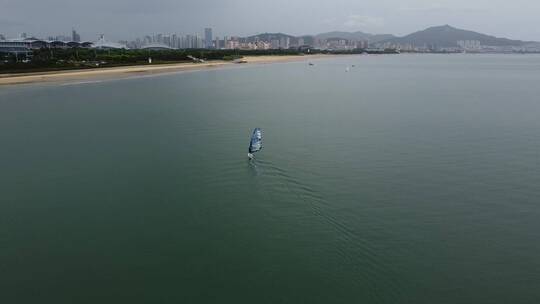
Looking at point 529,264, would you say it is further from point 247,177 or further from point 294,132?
point 294,132

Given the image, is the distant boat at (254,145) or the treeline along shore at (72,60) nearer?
the distant boat at (254,145)

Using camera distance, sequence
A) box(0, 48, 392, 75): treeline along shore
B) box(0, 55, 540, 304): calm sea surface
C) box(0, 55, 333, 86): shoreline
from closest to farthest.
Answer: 1. box(0, 55, 540, 304): calm sea surface
2. box(0, 55, 333, 86): shoreline
3. box(0, 48, 392, 75): treeline along shore

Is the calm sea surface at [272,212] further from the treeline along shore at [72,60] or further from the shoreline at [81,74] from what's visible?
the treeline along shore at [72,60]

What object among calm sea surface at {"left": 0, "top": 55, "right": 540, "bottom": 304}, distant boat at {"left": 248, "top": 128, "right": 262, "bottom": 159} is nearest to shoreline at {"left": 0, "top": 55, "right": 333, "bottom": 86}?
calm sea surface at {"left": 0, "top": 55, "right": 540, "bottom": 304}

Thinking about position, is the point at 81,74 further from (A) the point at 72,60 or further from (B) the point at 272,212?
(B) the point at 272,212

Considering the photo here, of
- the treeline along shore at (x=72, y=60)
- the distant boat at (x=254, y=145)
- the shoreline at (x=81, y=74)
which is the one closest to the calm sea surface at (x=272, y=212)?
the distant boat at (x=254, y=145)

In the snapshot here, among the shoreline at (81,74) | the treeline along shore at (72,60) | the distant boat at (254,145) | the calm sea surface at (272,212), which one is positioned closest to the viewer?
the calm sea surface at (272,212)

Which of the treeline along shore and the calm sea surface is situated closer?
the calm sea surface

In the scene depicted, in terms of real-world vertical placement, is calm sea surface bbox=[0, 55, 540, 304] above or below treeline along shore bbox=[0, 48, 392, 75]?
below

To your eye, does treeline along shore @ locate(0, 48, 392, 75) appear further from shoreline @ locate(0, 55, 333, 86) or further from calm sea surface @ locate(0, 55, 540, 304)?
calm sea surface @ locate(0, 55, 540, 304)
